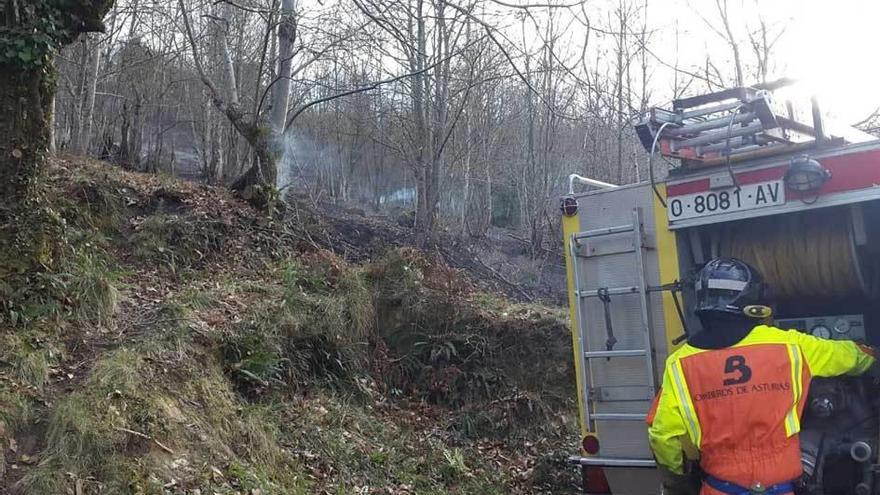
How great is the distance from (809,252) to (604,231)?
4.08 ft

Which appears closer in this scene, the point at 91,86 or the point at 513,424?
the point at 513,424

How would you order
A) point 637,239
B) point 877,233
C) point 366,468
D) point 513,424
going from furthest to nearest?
1. point 513,424
2. point 366,468
3. point 637,239
4. point 877,233

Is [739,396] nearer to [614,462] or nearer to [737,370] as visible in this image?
[737,370]

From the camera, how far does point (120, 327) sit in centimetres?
729

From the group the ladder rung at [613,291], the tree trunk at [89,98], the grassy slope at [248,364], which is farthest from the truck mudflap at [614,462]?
the tree trunk at [89,98]

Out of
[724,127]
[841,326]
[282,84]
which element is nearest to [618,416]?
[841,326]

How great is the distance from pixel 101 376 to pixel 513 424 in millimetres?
4283

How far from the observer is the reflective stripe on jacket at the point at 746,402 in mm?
3516

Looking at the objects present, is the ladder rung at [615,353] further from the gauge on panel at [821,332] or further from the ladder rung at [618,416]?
the gauge on panel at [821,332]

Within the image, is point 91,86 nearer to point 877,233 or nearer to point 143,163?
point 143,163

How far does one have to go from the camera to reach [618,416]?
200 inches

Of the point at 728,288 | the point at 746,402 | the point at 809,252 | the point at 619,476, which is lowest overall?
the point at 619,476

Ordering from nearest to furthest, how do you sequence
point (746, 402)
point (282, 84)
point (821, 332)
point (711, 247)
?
1. point (746, 402)
2. point (821, 332)
3. point (711, 247)
4. point (282, 84)

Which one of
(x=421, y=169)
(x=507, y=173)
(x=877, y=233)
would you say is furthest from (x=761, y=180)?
(x=507, y=173)
